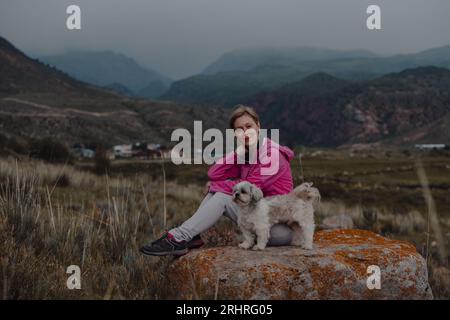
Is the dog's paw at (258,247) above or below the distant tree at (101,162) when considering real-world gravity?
below

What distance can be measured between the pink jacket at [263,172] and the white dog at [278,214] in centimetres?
27

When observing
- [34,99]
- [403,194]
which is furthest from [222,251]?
[34,99]

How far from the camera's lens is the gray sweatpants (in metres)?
5.15

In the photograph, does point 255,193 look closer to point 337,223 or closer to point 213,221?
point 213,221

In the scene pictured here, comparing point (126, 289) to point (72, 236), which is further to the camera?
point (72, 236)

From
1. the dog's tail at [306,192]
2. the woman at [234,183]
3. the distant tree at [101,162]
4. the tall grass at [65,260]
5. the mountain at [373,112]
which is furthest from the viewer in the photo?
the mountain at [373,112]

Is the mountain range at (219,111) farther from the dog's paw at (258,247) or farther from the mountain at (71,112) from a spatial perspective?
the dog's paw at (258,247)

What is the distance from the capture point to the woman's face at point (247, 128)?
5.21 meters

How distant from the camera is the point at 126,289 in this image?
14.4ft

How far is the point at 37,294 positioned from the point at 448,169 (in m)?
44.7

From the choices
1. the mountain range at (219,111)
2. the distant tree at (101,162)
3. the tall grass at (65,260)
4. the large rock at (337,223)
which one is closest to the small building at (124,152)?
the mountain range at (219,111)

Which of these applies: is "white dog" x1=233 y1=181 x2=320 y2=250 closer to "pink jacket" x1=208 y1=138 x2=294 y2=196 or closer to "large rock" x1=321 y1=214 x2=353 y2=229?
A: "pink jacket" x1=208 y1=138 x2=294 y2=196

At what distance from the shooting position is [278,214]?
5023mm
